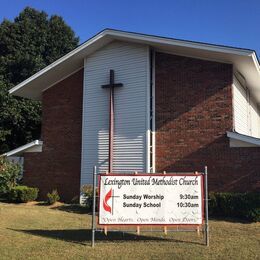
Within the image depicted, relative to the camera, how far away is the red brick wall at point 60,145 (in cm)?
2080

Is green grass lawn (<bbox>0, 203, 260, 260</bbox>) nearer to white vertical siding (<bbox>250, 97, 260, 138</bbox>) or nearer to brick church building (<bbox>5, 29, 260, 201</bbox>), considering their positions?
brick church building (<bbox>5, 29, 260, 201</bbox>)

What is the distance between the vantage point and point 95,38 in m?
19.6

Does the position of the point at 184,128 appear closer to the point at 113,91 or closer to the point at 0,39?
the point at 113,91

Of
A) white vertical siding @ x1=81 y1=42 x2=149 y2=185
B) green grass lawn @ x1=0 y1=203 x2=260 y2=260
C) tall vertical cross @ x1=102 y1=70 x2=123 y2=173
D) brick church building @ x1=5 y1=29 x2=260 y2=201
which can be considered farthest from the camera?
tall vertical cross @ x1=102 y1=70 x2=123 y2=173

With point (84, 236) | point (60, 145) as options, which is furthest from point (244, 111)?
point (84, 236)

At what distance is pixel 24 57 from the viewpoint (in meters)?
35.2

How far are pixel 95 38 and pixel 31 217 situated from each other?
904 cm

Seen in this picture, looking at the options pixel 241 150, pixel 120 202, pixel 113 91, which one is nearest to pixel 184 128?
pixel 241 150

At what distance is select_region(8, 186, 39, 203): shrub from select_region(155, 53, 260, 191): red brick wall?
649 centimetres

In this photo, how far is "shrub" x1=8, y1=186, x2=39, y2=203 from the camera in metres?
20.4

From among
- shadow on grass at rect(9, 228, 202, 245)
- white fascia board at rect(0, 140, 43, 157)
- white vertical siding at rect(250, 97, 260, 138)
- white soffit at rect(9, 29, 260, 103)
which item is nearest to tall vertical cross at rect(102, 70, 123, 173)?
white soffit at rect(9, 29, 260, 103)

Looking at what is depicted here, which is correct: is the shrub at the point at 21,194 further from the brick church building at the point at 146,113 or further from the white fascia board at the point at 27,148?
the white fascia board at the point at 27,148

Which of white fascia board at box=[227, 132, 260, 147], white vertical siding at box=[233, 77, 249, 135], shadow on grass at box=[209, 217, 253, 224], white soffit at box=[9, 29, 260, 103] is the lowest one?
shadow on grass at box=[209, 217, 253, 224]

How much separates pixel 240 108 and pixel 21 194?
36.1 feet
